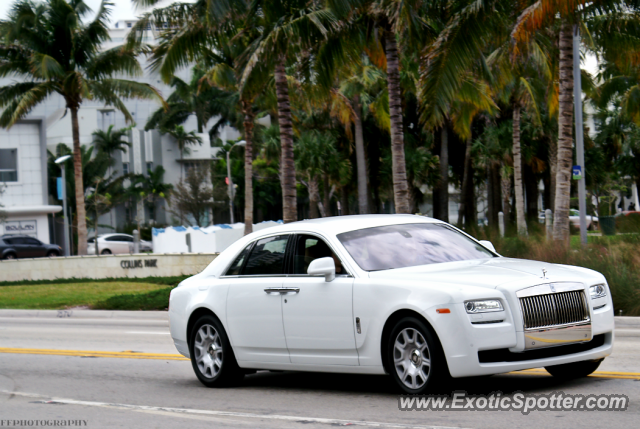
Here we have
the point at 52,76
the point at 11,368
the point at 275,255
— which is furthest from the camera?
the point at 52,76

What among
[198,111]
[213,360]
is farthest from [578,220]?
[213,360]

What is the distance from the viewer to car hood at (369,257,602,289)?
673 centimetres

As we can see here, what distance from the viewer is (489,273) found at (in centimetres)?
693

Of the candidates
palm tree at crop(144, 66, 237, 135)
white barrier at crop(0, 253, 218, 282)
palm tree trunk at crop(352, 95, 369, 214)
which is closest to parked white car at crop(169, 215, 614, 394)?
white barrier at crop(0, 253, 218, 282)

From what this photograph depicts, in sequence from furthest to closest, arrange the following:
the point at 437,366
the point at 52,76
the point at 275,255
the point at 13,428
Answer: the point at 52,76 < the point at 275,255 < the point at 13,428 < the point at 437,366

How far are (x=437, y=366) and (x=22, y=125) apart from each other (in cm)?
4717

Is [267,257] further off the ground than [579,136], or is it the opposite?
[579,136]

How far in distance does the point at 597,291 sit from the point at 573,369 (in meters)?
0.88

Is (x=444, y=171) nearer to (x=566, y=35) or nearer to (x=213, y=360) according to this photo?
(x=566, y=35)

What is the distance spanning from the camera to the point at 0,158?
49219 mm

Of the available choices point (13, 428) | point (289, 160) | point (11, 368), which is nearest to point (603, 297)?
point (13, 428)

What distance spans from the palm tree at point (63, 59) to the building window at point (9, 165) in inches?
628

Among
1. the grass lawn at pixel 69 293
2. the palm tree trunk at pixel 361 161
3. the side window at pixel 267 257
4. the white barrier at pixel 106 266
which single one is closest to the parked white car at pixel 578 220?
the palm tree trunk at pixel 361 161

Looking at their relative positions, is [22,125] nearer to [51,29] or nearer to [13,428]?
[51,29]
